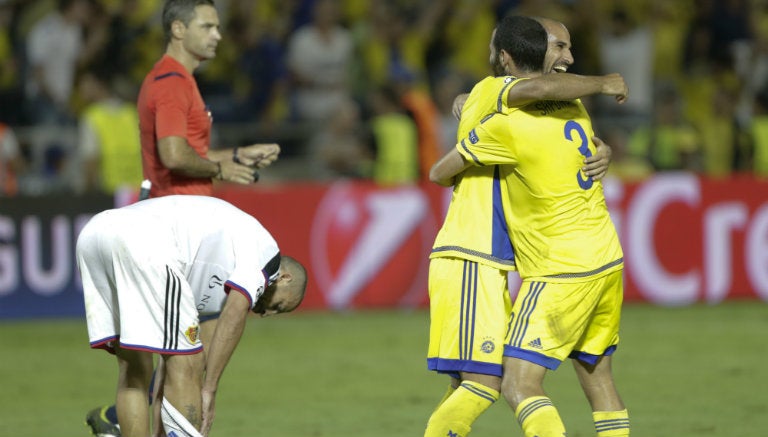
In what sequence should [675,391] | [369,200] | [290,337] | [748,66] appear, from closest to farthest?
[675,391], [290,337], [369,200], [748,66]

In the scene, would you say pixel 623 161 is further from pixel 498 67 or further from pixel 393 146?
Result: pixel 498 67

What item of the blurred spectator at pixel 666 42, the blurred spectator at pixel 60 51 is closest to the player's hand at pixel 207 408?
the blurred spectator at pixel 60 51

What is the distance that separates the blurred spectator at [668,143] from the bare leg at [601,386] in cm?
958

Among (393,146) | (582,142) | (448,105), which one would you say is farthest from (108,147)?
(582,142)

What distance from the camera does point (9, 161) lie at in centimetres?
1483

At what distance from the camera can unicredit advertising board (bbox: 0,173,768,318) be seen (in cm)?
1350

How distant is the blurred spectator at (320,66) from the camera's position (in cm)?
1627

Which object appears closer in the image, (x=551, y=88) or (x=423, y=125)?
(x=551, y=88)

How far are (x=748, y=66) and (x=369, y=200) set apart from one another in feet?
21.6

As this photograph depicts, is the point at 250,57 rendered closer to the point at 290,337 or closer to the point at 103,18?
the point at 103,18

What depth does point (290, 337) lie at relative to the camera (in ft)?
42.0

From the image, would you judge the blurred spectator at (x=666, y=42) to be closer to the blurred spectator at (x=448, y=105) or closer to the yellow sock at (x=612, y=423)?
the blurred spectator at (x=448, y=105)

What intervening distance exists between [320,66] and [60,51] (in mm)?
3160

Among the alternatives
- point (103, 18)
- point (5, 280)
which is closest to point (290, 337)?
point (5, 280)
